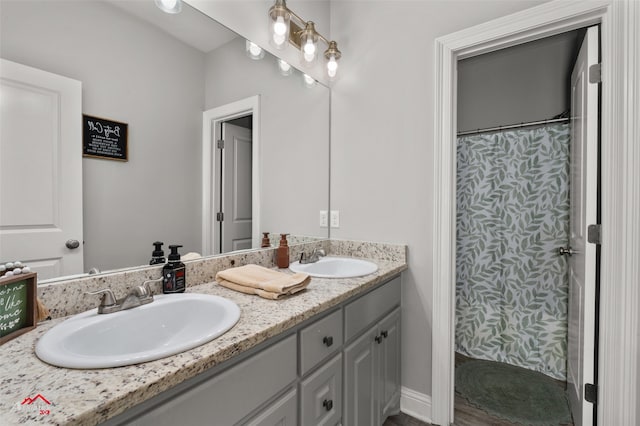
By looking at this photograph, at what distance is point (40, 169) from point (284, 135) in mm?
1184

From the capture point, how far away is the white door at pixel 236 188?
4.68 ft

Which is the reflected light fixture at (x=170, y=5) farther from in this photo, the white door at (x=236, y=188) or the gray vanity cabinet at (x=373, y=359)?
the gray vanity cabinet at (x=373, y=359)

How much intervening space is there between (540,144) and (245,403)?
8.29 ft

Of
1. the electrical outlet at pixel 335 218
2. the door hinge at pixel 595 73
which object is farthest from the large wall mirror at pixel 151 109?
the door hinge at pixel 595 73

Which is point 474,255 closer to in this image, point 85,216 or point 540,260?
point 540,260

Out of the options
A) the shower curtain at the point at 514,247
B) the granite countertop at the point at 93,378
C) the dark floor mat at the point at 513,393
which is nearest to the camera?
the granite countertop at the point at 93,378

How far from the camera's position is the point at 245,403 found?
0.79m

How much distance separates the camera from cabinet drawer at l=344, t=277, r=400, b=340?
1.25 metres

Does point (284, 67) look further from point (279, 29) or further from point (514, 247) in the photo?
point (514, 247)

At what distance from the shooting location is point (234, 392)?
76 centimetres

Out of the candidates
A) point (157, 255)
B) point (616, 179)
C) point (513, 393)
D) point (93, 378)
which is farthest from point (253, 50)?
point (513, 393)

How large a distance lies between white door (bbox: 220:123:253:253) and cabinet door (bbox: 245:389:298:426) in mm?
706

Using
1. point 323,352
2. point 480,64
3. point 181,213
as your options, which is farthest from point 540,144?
point 181,213

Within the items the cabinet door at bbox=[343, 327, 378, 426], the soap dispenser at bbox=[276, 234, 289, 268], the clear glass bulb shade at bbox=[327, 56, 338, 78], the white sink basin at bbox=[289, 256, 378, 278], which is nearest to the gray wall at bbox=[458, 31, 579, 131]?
the clear glass bulb shade at bbox=[327, 56, 338, 78]
